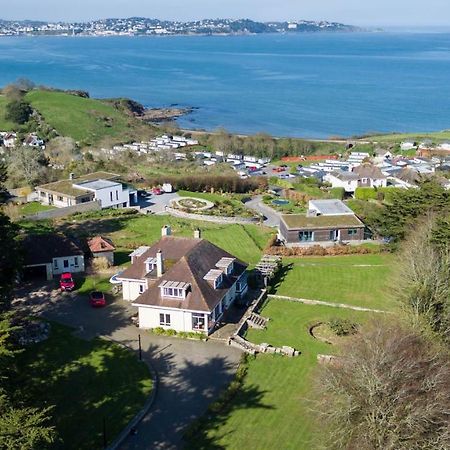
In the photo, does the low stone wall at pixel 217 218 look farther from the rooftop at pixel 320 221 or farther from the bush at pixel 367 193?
the bush at pixel 367 193

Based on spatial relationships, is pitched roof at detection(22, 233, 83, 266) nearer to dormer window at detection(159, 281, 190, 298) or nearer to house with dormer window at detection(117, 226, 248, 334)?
house with dormer window at detection(117, 226, 248, 334)

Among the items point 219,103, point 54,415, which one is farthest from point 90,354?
point 219,103

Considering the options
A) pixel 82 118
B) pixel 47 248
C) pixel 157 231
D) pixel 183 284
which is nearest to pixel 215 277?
pixel 183 284

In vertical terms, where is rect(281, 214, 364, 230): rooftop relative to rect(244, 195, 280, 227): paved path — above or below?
above

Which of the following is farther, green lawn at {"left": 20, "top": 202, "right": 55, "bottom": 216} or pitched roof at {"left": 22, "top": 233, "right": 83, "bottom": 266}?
green lawn at {"left": 20, "top": 202, "right": 55, "bottom": 216}

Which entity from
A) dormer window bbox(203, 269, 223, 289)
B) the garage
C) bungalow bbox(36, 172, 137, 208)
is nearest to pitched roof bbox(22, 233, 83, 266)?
the garage

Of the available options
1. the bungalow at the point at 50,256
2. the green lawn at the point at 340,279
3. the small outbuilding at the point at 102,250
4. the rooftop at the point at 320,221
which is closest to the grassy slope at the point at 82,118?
the rooftop at the point at 320,221

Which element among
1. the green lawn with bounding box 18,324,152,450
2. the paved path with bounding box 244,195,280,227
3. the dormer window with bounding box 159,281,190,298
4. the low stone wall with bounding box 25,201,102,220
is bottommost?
the paved path with bounding box 244,195,280,227

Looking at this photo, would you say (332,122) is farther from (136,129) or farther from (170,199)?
(170,199)

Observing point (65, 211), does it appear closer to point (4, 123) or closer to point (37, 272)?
point (37, 272)
